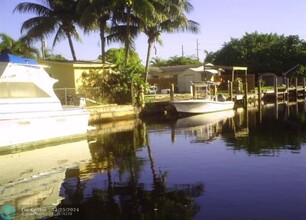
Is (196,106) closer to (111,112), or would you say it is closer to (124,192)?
(111,112)

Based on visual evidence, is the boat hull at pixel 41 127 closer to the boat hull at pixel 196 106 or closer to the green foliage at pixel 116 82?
the green foliage at pixel 116 82

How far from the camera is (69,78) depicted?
34.2m

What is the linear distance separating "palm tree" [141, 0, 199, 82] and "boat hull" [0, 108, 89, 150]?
1423 cm

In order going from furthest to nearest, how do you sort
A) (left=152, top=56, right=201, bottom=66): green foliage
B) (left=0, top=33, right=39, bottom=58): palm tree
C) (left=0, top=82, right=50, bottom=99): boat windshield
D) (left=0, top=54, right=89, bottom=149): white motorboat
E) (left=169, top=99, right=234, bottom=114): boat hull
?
(left=152, top=56, right=201, bottom=66): green foliage, (left=0, top=33, right=39, bottom=58): palm tree, (left=169, top=99, right=234, bottom=114): boat hull, (left=0, top=82, right=50, bottom=99): boat windshield, (left=0, top=54, right=89, bottom=149): white motorboat

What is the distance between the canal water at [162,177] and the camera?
1095 cm

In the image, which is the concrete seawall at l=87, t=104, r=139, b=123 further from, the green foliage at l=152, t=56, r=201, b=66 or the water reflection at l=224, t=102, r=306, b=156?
the green foliage at l=152, t=56, r=201, b=66

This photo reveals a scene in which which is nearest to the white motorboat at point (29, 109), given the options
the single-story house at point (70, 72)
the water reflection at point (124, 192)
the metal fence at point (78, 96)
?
the water reflection at point (124, 192)

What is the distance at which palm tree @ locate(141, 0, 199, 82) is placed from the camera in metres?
36.3

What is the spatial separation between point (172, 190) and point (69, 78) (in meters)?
23.4

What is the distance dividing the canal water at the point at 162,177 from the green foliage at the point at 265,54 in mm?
41567

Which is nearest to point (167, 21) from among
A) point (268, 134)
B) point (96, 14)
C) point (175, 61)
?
point (96, 14)

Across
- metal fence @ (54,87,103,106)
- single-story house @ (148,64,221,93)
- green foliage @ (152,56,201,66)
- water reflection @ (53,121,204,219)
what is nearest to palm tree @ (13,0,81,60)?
metal fence @ (54,87,103,106)

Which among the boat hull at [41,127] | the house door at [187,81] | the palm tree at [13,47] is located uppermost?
the palm tree at [13,47]

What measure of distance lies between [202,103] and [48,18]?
53.9 ft
